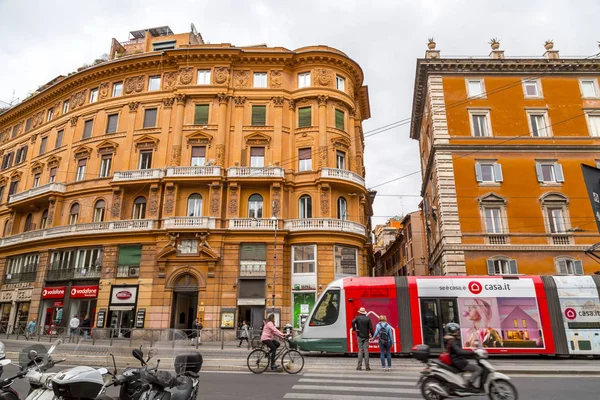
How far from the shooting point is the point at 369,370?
1172 centimetres

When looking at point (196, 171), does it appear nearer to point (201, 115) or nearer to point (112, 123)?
point (201, 115)

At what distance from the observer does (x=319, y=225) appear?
87.1ft

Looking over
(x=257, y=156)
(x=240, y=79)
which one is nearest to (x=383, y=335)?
(x=257, y=156)

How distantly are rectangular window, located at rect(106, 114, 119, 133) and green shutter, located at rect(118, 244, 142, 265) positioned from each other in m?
10.4

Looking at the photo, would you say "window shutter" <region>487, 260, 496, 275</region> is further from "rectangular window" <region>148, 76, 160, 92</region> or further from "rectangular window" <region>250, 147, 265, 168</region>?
"rectangular window" <region>148, 76, 160, 92</region>

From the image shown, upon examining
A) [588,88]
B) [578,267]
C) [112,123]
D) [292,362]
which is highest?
[112,123]

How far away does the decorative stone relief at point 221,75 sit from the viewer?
30.1 m

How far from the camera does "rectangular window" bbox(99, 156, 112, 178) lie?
30.2 metres

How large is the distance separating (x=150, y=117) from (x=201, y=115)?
4.46 m

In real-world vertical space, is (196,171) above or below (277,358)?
above

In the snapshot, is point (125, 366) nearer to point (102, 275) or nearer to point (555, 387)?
point (555, 387)

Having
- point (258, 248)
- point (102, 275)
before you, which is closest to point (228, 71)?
point (258, 248)

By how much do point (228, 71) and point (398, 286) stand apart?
22147 millimetres

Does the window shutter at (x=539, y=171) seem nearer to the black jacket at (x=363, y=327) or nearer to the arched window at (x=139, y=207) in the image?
the black jacket at (x=363, y=327)
